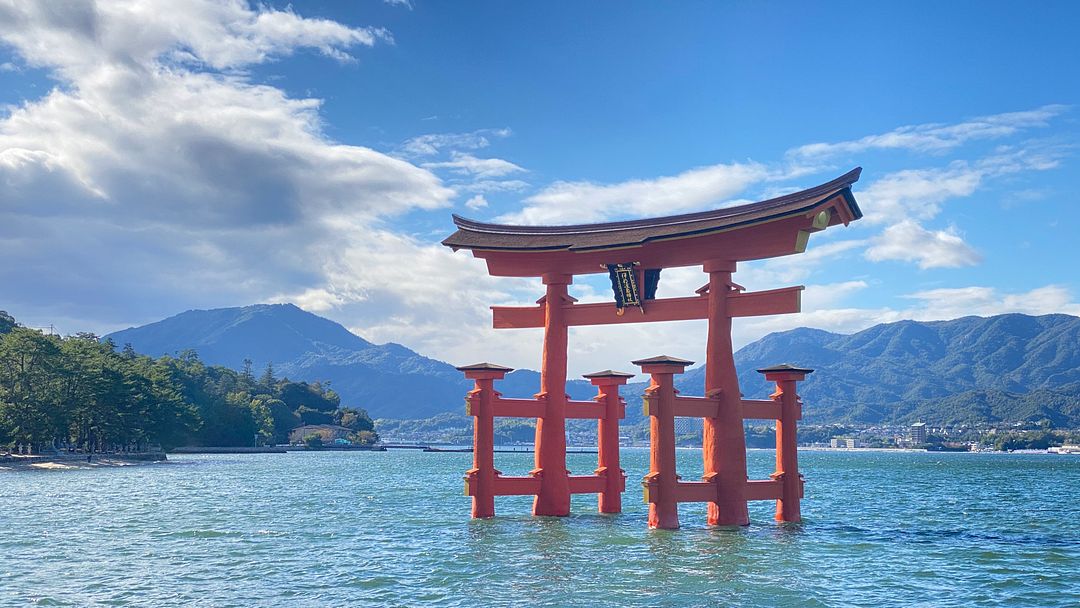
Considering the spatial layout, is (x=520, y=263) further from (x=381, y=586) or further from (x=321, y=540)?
(x=381, y=586)

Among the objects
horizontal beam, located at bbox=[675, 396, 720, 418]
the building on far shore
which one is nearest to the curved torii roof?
horizontal beam, located at bbox=[675, 396, 720, 418]

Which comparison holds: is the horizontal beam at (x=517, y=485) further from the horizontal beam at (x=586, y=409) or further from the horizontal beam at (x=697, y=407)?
the horizontal beam at (x=697, y=407)

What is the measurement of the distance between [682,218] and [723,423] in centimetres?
589

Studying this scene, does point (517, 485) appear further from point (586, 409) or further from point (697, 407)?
point (697, 407)

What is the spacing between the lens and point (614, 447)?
86.1 feet

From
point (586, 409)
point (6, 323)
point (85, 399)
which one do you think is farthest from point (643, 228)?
point (6, 323)

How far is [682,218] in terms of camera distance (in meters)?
24.6

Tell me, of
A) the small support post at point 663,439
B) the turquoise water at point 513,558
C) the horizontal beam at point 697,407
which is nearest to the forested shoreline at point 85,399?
the turquoise water at point 513,558

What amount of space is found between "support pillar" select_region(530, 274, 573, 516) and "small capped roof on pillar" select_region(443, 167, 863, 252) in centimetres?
137

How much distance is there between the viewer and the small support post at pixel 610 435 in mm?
26047

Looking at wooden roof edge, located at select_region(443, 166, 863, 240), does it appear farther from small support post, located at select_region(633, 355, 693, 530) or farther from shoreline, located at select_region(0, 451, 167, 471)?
shoreline, located at select_region(0, 451, 167, 471)

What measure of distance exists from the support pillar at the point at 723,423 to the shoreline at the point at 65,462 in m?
55.5

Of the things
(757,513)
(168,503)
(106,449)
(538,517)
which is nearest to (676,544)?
(538,517)

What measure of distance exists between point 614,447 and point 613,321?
3871mm
